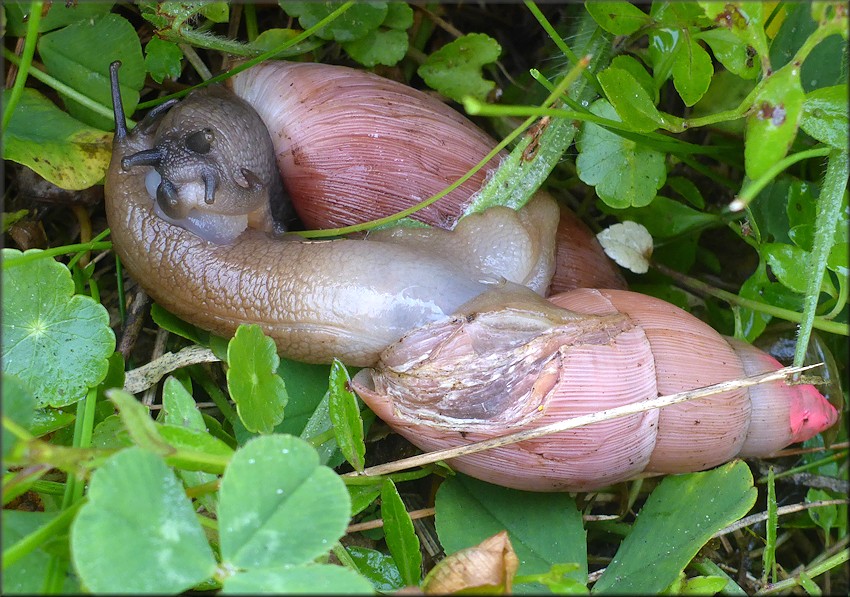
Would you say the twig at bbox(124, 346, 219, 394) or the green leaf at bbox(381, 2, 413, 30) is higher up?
the green leaf at bbox(381, 2, 413, 30)

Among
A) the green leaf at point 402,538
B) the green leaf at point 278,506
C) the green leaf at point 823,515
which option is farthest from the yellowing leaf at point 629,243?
the green leaf at point 278,506

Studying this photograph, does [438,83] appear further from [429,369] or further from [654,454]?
[654,454]

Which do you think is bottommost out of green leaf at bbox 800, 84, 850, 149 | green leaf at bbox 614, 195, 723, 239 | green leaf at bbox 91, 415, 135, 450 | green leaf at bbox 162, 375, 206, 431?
green leaf at bbox 91, 415, 135, 450

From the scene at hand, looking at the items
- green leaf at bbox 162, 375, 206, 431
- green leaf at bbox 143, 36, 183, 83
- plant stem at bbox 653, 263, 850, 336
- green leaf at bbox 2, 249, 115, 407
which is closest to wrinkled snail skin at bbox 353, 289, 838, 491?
plant stem at bbox 653, 263, 850, 336

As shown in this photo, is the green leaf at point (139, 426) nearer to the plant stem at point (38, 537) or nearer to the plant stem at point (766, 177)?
the plant stem at point (38, 537)

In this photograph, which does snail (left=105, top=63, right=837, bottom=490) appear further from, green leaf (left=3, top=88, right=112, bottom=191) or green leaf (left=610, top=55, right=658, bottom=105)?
green leaf (left=610, top=55, right=658, bottom=105)

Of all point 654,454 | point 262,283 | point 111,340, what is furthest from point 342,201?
point 654,454

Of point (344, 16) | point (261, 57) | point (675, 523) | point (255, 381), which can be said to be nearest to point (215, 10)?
point (261, 57)
